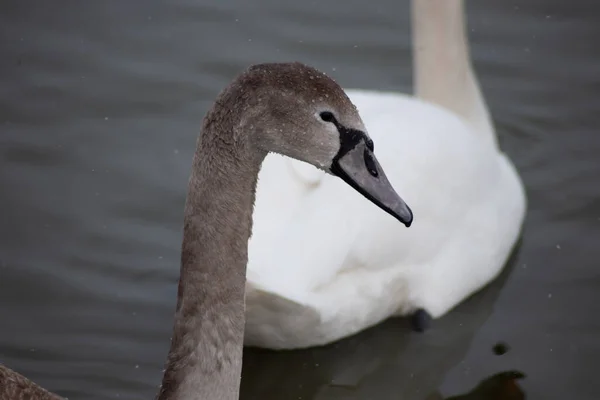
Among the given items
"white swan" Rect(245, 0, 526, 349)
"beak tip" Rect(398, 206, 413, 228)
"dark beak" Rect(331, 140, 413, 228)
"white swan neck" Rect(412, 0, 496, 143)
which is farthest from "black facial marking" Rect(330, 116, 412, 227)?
"white swan neck" Rect(412, 0, 496, 143)

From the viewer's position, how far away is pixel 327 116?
318cm

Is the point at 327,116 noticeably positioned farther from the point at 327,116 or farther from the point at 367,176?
the point at 367,176

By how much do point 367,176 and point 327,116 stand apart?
24 centimetres

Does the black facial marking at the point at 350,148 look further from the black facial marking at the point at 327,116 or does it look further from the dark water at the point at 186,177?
the dark water at the point at 186,177

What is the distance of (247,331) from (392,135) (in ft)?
3.64

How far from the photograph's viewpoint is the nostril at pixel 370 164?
10.7 feet

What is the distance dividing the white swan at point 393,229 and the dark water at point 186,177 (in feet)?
0.60

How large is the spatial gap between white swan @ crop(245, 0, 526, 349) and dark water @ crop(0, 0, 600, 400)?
18cm

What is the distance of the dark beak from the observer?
3236 millimetres

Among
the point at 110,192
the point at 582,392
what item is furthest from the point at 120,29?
the point at 582,392

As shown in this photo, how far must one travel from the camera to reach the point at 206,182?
3244 mm

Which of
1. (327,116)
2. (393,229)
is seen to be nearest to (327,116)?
(327,116)

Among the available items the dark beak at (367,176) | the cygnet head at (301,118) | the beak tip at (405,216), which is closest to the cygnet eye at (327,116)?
the cygnet head at (301,118)

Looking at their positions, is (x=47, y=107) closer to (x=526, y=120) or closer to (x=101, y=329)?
(x=101, y=329)
